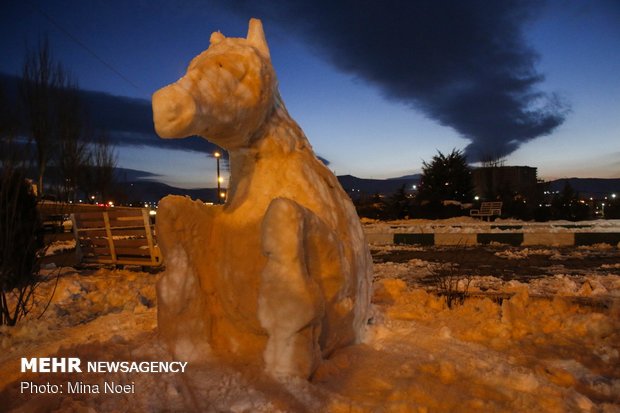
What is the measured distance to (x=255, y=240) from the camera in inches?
107

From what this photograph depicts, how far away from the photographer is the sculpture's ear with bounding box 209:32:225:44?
2848 millimetres

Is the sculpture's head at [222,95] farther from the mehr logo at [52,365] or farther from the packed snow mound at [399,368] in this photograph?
the mehr logo at [52,365]

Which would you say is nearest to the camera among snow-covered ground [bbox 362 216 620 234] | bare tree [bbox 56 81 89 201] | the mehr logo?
the mehr logo

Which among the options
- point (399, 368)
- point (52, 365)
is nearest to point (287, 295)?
point (399, 368)

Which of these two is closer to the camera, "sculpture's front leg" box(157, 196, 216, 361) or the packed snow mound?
the packed snow mound

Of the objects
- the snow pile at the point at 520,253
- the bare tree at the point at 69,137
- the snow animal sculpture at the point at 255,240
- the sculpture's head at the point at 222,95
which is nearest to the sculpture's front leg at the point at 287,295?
the snow animal sculpture at the point at 255,240

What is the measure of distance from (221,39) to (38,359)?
93.5 inches

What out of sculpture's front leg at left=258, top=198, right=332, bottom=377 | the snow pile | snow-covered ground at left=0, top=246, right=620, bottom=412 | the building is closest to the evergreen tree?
the building

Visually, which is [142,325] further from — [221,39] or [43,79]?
[43,79]

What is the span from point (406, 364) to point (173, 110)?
219 centimetres

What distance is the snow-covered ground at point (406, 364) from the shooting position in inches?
94.3

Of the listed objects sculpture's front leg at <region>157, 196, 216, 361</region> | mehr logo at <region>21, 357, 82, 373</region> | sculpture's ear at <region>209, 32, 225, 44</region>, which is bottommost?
mehr logo at <region>21, 357, 82, 373</region>

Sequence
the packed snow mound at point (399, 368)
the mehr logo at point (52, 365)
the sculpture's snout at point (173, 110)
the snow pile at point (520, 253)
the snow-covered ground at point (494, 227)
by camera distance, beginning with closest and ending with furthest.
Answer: the sculpture's snout at point (173, 110) → the packed snow mound at point (399, 368) → the mehr logo at point (52, 365) → the snow pile at point (520, 253) → the snow-covered ground at point (494, 227)

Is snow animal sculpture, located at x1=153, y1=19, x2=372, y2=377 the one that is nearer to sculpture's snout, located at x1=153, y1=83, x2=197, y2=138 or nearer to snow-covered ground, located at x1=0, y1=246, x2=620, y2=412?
sculpture's snout, located at x1=153, y1=83, x2=197, y2=138
